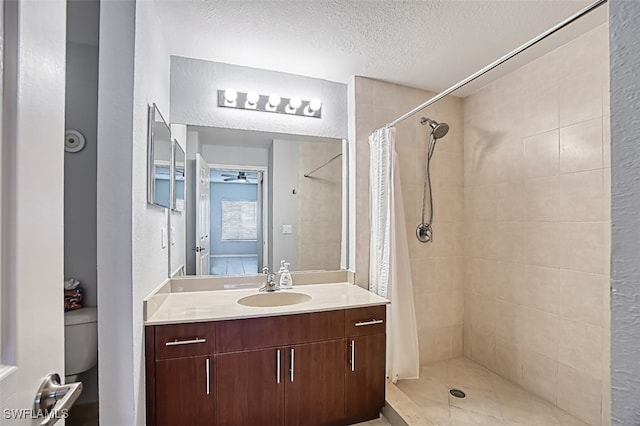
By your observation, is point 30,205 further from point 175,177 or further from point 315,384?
point 315,384

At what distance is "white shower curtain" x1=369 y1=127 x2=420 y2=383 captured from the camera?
220 centimetres

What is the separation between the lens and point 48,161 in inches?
22.8

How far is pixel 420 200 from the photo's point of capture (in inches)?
106

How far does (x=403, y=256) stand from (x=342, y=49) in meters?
1.48

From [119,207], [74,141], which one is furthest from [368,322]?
[74,141]

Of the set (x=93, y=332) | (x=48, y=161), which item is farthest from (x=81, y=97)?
(x=48, y=161)

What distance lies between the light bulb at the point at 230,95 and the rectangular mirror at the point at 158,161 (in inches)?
20.5

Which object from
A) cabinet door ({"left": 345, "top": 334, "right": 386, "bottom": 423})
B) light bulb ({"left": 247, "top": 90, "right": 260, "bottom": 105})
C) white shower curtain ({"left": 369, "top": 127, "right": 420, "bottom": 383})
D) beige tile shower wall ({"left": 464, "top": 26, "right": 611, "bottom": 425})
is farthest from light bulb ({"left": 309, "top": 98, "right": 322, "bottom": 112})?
cabinet door ({"left": 345, "top": 334, "right": 386, "bottom": 423})

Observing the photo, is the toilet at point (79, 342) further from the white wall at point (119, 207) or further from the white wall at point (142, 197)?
the white wall at point (119, 207)

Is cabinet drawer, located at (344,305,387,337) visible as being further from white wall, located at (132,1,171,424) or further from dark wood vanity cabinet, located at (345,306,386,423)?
white wall, located at (132,1,171,424)

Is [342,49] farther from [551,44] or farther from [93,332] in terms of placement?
[93,332]

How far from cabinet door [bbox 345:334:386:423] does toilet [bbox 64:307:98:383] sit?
4.93 feet

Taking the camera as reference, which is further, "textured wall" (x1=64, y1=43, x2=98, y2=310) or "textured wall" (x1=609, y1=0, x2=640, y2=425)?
"textured wall" (x1=64, y1=43, x2=98, y2=310)

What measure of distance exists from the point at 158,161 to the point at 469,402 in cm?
250
